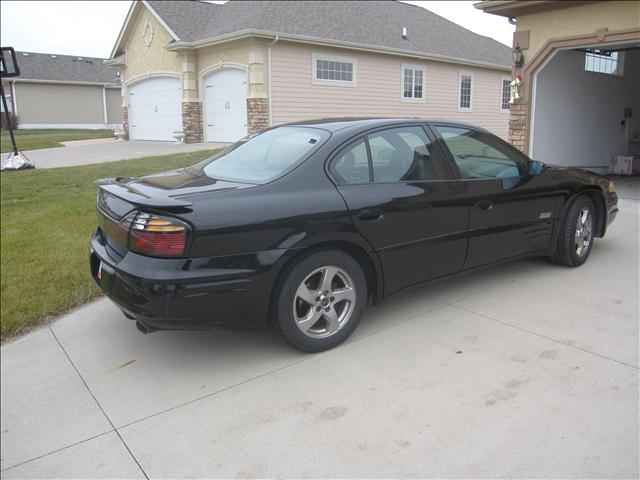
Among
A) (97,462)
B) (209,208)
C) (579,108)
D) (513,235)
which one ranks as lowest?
(97,462)

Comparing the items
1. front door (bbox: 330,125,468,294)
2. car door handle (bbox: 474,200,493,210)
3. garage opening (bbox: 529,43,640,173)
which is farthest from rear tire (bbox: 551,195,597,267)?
garage opening (bbox: 529,43,640,173)

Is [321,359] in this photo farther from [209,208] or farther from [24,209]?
[24,209]

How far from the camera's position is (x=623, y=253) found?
242 inches

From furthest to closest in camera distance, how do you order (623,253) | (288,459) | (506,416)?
1. (623,253)
2. (506,416)
3. (288,459)

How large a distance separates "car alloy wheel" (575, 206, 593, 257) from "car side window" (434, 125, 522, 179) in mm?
1066

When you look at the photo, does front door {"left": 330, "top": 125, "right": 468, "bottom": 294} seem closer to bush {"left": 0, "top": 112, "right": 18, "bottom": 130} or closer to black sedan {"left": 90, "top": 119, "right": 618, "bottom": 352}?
black sedan {"left": 90, "top": 119, "right": 618, "bottom": 352}

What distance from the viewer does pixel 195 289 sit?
3211 mm

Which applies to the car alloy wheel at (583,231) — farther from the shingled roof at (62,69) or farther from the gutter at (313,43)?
the shingled roof at (62,69)

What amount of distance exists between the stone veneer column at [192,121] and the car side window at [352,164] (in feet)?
51.4

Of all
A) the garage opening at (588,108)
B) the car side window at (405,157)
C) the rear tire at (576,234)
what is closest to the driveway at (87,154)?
the garage opening at (588,108)

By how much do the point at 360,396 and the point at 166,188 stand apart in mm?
1842

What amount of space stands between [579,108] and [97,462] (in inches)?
515

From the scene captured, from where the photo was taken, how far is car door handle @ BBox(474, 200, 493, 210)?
14.7ft

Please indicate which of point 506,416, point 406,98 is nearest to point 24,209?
point 506,416
